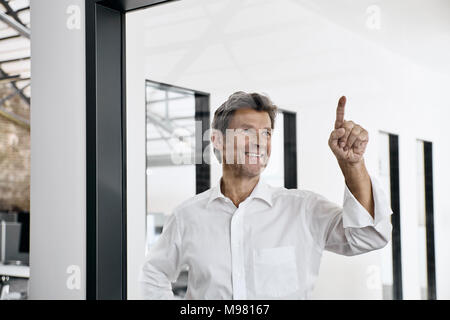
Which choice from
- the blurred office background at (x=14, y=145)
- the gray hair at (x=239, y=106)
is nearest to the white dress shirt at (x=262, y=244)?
the gray hair at (x=239, y=106)

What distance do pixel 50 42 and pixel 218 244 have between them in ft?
3.03

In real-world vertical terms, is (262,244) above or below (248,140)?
below

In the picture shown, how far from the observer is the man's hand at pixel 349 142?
3.62 ft

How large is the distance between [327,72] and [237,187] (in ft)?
3.09

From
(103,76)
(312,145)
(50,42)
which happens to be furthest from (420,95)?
(50,42)

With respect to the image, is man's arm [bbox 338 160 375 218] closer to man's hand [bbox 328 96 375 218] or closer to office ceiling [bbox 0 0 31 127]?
man's hand [bbox 328 96 375 218]

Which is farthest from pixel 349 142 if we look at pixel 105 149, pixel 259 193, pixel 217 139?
pixel 105 149

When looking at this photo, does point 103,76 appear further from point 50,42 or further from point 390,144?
point 390,144

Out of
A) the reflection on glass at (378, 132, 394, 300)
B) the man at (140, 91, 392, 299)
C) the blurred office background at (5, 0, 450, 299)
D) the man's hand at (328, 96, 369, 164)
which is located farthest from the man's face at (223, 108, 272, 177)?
the reflection on glass at (378, 132, 394, 300)

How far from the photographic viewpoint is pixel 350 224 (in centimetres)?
112

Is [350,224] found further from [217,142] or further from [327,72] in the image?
[327,72]

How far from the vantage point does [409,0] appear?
1625 millimetres

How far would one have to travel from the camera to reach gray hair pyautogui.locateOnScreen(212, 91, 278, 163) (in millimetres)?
1436
